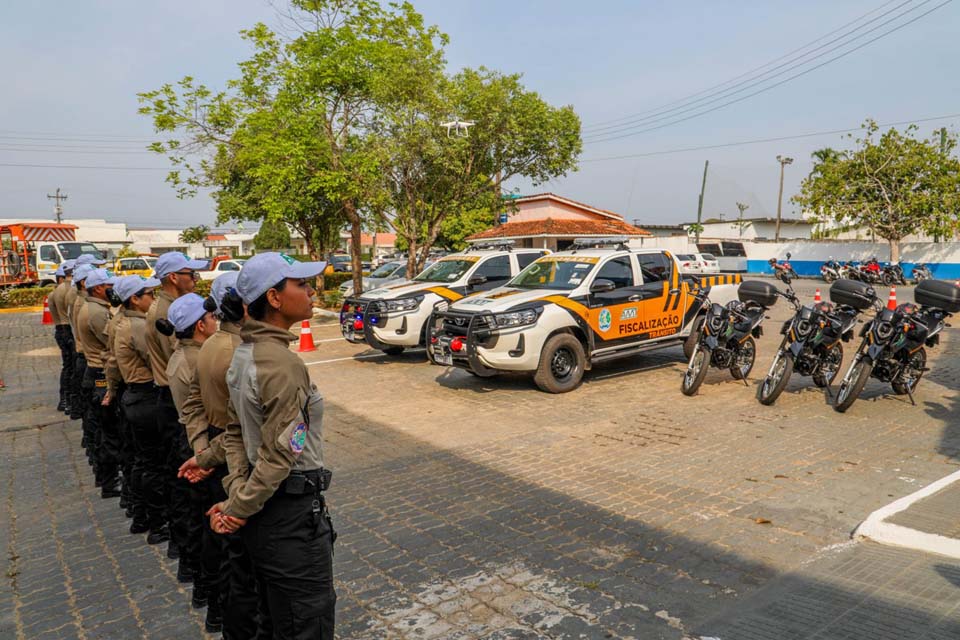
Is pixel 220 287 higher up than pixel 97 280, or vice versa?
pixel 220 287

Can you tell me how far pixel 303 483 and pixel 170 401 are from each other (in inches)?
100

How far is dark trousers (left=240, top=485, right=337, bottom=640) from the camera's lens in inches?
104

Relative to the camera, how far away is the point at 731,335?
365 inches

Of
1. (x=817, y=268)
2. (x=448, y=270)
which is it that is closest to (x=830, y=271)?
(x=817, y=268)

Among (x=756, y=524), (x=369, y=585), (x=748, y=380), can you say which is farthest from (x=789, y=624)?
(x=748, y=380)

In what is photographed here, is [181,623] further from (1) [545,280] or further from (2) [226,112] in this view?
(2) [226,112]

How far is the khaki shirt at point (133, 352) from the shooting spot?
505cm

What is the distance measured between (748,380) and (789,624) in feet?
22.0

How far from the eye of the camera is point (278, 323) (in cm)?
278

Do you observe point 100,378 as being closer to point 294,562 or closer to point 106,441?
point 106,441

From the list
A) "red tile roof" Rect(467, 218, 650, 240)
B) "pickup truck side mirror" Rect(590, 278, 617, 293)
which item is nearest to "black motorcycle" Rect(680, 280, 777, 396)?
"pickup truck side mirror" Rect(590, 278, 617, 293)

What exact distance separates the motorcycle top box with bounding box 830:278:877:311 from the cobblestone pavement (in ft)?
4.03

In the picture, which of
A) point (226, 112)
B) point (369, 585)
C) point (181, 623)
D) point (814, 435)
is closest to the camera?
point (181, 623)

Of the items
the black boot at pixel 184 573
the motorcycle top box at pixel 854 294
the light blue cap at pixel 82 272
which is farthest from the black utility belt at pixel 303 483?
the motorcycle top box at pixel 854 294
